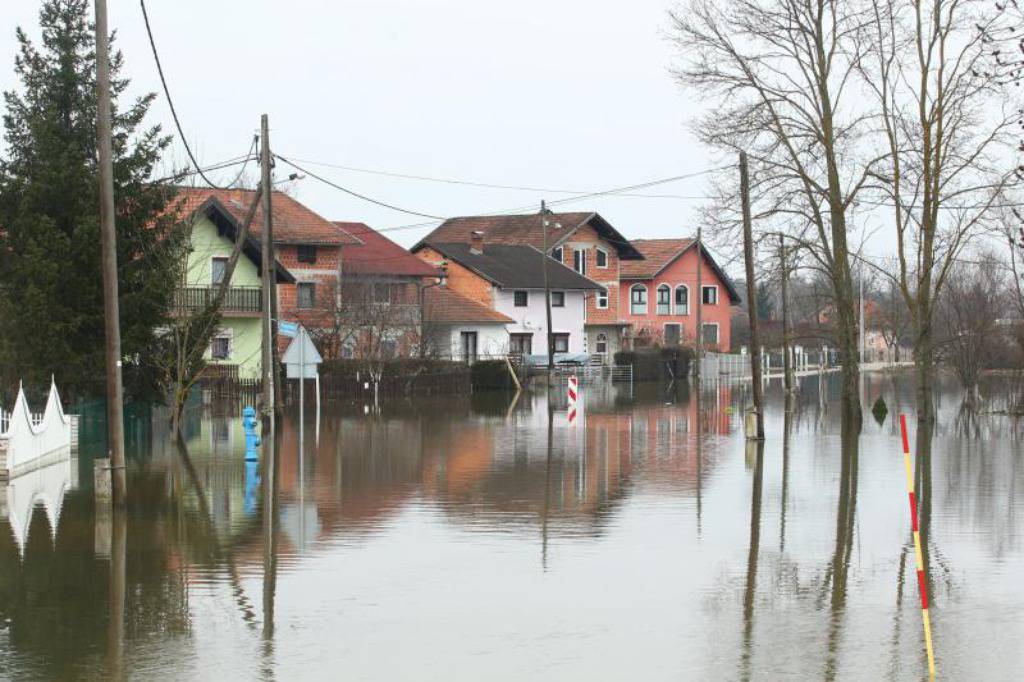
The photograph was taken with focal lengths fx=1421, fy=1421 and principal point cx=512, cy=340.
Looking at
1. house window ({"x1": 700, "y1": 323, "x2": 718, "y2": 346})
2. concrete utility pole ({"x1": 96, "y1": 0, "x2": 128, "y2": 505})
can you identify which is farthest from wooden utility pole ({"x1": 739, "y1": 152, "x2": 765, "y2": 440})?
house window ({"x1": 700, "y1": 323, "x2": 718, "y2": 346})

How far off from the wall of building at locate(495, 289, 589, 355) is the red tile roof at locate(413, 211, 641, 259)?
506cm

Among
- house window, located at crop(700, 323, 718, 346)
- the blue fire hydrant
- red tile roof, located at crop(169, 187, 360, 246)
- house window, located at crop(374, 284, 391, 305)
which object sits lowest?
the blue fire hydrant

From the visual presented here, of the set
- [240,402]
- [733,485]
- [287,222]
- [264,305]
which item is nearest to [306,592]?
[733,485]

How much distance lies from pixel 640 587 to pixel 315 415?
3065cm

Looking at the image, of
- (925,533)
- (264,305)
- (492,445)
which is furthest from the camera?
(264,305)

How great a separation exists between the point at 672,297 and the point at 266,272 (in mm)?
60551

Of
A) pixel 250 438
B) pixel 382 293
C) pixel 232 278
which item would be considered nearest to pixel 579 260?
pixel 382 293

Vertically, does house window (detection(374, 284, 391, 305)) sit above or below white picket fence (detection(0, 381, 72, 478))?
above

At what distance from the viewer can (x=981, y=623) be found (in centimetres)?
1144

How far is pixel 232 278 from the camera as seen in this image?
2124 inches

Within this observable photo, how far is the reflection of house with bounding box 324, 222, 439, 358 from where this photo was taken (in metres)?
57.2

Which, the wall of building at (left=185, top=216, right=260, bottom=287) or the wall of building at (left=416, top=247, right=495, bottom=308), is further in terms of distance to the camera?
the wall of building at (left=416, top=247, right=495, bottom=308)

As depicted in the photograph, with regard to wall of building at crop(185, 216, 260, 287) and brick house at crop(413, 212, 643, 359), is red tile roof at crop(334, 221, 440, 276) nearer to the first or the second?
wall of building at crop(185, 216, 260, 287)

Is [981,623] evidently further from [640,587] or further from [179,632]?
[179,632]
